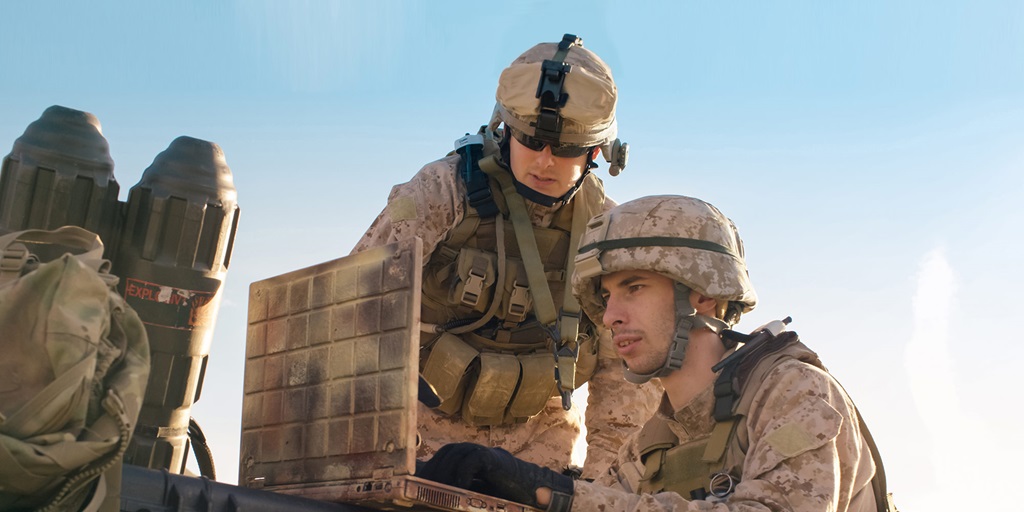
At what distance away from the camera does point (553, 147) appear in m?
7.50

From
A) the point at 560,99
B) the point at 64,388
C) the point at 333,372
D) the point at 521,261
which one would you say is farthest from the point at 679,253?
the point at 64,388

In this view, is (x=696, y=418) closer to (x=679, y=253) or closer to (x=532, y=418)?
(x=679, y=253)

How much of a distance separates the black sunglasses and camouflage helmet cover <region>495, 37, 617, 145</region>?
0.13ft

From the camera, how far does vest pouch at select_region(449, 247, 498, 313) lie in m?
7.48

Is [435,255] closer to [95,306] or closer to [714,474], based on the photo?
[714,474]

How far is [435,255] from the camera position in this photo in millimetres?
7633

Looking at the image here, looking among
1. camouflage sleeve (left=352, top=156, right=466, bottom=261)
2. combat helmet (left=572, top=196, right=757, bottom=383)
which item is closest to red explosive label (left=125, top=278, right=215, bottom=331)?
camouflage sleeve (left=352, top=156, right=466, bottom=261)


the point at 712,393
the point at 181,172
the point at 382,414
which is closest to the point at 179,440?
the point at 181,172

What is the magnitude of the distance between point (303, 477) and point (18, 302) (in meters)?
1.82

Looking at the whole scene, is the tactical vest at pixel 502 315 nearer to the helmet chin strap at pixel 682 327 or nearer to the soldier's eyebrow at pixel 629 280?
the soldier's eyebrow at pixel 629 280

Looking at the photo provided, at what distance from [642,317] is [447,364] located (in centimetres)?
209

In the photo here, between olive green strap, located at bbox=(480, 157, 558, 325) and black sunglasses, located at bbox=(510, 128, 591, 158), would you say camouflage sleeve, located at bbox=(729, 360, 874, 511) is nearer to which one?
olive green strap, located at bbox=(480, 157, 558, 325)

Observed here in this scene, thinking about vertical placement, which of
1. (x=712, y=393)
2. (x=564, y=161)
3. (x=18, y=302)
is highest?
(x=564, y=161)

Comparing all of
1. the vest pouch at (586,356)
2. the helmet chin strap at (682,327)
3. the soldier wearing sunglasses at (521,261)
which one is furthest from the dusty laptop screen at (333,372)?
the vest pouch at (586,356)
